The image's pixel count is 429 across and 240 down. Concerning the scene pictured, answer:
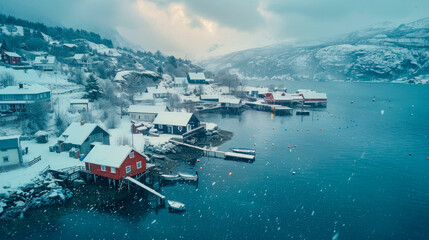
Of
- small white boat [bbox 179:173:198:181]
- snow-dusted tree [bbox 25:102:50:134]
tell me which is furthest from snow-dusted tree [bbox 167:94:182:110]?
small white boat [bbox 179:173:198:181]

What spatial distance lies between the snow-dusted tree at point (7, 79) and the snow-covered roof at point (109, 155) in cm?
5170

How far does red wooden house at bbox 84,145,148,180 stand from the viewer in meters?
36.2

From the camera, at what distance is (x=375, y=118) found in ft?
281

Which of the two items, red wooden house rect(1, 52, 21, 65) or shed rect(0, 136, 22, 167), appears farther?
red wooden house rect(1, 52, 21, 65)

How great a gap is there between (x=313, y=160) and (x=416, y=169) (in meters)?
18.0

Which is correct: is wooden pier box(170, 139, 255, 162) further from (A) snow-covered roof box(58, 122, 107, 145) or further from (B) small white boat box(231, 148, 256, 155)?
(A) snow-covered roof box(58, 122, 107, 145)

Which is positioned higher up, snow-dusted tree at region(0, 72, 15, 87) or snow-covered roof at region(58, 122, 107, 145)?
snow-dusted tree at region(0, 72, 15, 87)

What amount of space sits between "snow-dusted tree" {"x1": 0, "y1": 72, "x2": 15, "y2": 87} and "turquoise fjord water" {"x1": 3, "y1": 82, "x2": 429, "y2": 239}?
2284 inches

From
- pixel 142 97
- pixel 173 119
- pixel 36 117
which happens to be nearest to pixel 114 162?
pixel 173 119

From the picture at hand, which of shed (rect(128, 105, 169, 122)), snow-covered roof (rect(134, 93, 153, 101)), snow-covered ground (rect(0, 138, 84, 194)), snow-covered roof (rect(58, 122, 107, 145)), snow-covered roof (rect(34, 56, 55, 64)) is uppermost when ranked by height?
snow-covered roof (rect(34, 56, 55, 64))

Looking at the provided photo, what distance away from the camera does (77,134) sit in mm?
46250

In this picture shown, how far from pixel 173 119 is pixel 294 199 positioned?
36.3 meters

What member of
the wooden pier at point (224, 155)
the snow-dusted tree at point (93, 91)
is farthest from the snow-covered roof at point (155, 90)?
the wooden pier at point (224, 155)

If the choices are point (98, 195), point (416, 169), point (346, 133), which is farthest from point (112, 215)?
point (346, 133)
